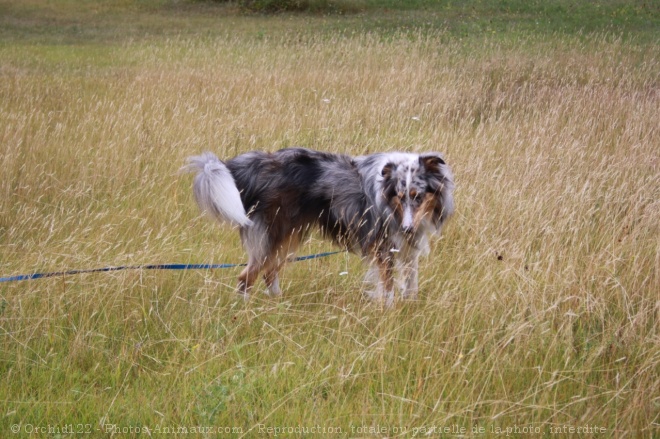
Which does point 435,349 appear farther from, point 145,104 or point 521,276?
point 145,104

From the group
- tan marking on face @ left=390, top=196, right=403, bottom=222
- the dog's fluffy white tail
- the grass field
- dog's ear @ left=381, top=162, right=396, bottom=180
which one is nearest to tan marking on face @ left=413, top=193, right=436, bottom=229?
tan marking on face @ left=390, top=196, right=403, bottom=222

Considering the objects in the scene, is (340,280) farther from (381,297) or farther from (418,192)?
(418,192)

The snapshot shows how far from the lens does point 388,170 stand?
3.94m

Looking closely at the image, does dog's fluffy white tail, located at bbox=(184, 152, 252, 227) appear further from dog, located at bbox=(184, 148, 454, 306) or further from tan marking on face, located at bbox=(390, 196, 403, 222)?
tan marking on face, located at bbox=(390, 196, 403, 222)

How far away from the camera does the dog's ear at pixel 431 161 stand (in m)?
3.97

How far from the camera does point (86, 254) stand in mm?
4246

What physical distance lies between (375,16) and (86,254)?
60.3 ft

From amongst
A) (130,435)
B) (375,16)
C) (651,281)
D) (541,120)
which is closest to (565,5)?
(375,16)

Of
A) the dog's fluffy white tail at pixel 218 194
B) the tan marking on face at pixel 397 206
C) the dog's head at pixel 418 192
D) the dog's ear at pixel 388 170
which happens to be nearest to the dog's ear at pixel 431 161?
the dog's head at pixel 418 192

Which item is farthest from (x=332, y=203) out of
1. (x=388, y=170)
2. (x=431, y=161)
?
(x=431, y=161)

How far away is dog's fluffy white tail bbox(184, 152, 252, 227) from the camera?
386 centimetres

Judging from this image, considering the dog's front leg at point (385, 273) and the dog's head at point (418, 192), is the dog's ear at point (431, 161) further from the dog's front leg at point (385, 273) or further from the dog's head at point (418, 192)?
the dog's front leg at point (385, 273)

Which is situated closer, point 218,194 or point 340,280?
point 218,194

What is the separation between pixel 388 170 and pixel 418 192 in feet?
0.73
